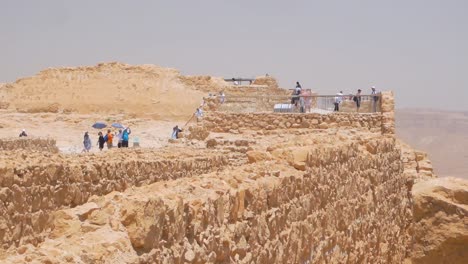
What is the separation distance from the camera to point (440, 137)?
9800cm

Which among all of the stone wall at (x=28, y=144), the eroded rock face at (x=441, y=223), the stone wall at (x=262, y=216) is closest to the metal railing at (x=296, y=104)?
the stone wall at (x=28, y=144)

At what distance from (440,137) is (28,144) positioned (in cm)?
8505

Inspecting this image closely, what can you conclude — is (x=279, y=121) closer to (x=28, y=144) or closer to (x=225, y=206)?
(x=28, y=144)

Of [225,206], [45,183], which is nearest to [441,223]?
[45,183]

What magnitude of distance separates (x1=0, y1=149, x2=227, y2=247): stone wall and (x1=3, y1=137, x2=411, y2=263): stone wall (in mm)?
3158

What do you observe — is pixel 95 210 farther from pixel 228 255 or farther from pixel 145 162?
pixel 145 162

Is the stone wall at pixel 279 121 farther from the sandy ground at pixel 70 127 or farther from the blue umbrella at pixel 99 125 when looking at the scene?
the blue umbrella at pixel 99 125

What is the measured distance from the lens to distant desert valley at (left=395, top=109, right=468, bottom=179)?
7344 centimetres

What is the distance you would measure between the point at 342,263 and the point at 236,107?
1307 centimetres

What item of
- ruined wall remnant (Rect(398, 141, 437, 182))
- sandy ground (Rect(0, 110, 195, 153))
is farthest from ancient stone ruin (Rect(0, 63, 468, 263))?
sandy ground (Rect(0, 110, 195, 153))

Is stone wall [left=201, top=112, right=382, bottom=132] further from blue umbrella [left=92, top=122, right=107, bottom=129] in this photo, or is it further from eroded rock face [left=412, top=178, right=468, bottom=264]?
blue umbrella [left=92, top=122, right=107, bottom=129]

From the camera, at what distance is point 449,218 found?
38.1 feet

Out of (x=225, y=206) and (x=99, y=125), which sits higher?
(x=225, y=206)

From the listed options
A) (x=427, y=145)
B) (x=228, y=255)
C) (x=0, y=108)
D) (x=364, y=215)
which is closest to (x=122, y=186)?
(x=364, y=215)
